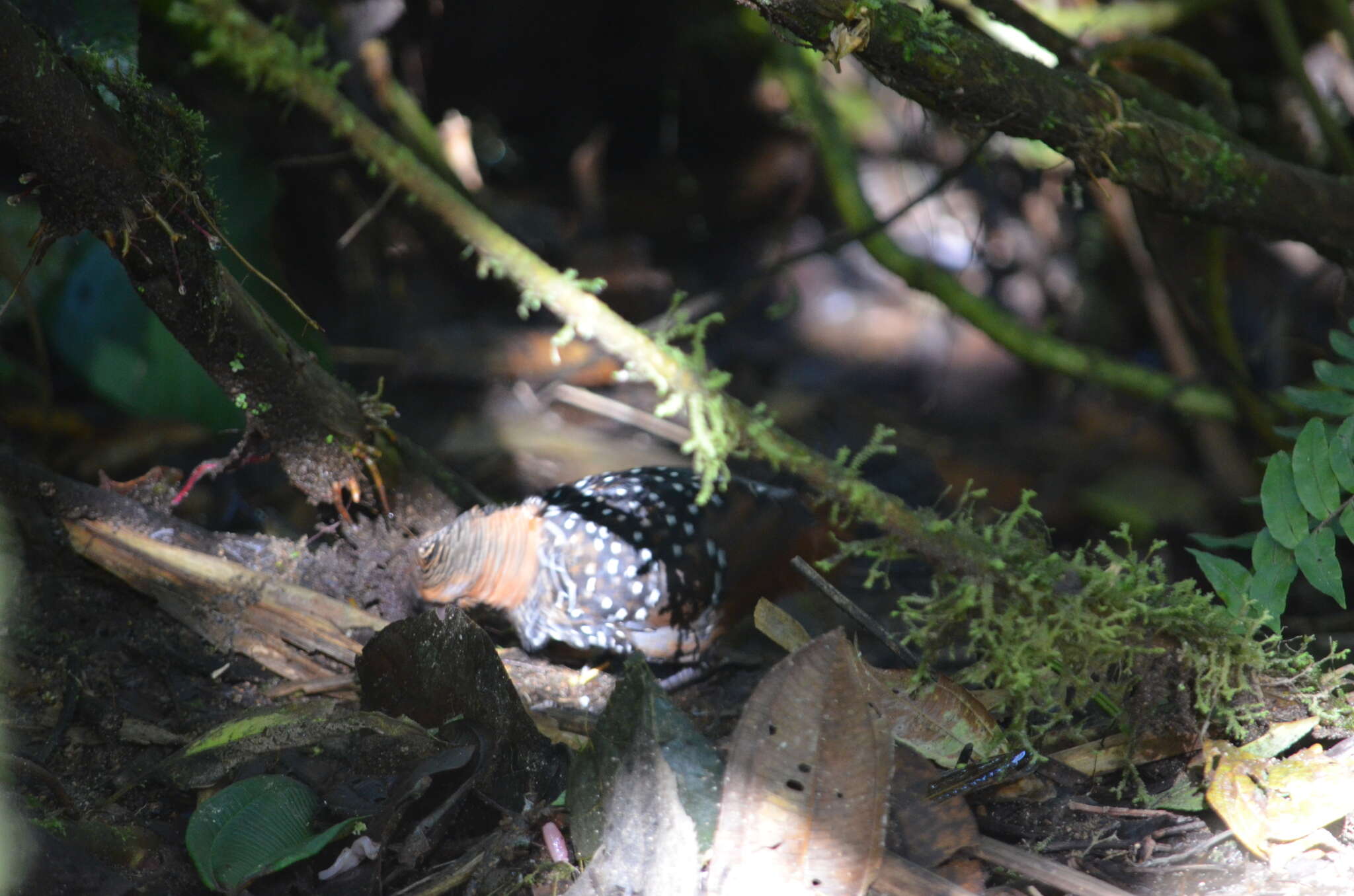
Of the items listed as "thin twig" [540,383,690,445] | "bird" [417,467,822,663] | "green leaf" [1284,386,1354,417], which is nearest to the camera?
"green leaf" [1284,386,1354,417]

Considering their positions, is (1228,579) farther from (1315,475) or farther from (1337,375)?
(1337,375)

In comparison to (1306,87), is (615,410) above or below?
below

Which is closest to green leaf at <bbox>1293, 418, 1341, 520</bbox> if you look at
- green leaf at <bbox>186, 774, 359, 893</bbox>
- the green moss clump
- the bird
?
the green moss clump

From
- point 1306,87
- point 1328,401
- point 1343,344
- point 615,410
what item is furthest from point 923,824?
point 1306,87

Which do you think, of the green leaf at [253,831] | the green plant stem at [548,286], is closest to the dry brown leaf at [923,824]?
the green plant stem at [548,286]

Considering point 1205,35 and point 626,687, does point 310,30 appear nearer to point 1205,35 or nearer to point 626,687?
point 626,687

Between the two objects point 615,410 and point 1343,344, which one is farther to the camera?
point 615,410

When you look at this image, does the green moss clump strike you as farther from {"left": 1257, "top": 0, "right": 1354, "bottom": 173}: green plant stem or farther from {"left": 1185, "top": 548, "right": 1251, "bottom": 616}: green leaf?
{"left": 1257, "top": 0, "right": 1354, "bottom": 173}: green plant stem
